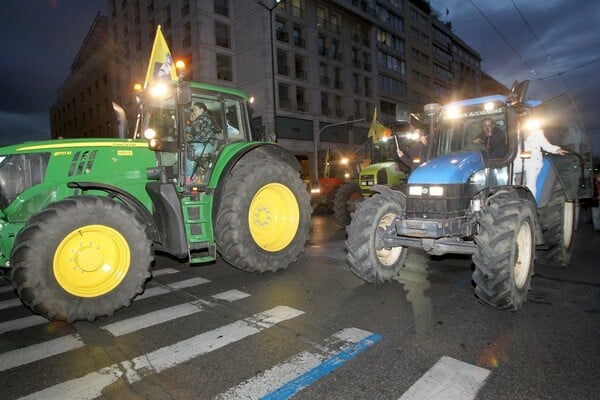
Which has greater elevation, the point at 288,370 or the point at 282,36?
the point at 282,36

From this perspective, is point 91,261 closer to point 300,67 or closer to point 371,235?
point 371,235

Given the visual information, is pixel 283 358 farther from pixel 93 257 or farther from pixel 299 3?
pixel 299 3

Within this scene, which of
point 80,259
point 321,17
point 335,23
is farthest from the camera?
point 335,23

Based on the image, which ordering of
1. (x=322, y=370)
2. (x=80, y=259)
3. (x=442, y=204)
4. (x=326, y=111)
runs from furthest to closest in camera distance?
(x=326, y=111) → (x=442, y=204) → (x=80, y=259) → (x=322, y=370)

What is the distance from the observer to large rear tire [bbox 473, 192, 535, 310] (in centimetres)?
418

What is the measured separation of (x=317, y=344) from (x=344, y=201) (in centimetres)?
800

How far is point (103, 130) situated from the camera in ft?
164

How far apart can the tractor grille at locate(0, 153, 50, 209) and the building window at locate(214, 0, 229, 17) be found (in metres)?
34.2

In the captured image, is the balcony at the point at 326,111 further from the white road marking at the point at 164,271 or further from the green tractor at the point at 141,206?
the white road marking at the point at 164,271

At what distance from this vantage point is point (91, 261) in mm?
4367

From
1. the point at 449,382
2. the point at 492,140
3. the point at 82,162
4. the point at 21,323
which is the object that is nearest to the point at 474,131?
the point at 492,140

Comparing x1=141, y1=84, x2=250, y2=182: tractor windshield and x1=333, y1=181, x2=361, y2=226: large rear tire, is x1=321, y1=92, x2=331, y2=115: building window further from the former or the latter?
x1=141, y1=84, x2=250, y2=182: tractor windshield

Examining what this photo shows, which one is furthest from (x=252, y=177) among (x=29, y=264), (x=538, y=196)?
(x=538, y=196)

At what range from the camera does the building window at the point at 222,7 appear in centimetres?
3441
